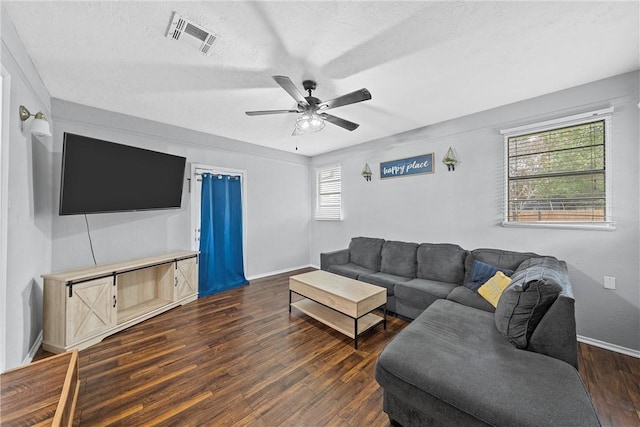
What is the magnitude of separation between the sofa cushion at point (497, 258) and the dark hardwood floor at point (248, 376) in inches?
38.5

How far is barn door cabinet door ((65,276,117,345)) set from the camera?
7.86 ft

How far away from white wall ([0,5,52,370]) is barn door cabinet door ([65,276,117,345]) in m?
0.29

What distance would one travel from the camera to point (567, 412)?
112 centimetres

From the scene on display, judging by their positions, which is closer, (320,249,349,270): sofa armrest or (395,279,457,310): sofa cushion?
(395,279,457,310): sofa cushion

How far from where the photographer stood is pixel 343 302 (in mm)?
2580

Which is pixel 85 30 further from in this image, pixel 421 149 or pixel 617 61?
pixel 617 61

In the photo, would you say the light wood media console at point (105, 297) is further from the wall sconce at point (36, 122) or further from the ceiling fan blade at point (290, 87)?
the ceiling fan blade at point (290, 87)

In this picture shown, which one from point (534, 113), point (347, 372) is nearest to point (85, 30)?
point (347, 372)

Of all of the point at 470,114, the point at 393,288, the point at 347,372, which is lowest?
the point at 347,372

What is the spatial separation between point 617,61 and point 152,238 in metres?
5.57

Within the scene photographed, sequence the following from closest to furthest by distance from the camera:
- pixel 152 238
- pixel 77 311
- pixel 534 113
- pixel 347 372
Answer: pixel 347 372
pixel 77 311
pixel 534 113
pixel 152 238

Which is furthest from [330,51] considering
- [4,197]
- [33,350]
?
[33,350]

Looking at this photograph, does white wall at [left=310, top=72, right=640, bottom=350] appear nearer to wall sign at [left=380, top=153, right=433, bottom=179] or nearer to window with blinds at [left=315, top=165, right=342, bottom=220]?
wall sign at [left=380, top=153, right=433, bottom=179]

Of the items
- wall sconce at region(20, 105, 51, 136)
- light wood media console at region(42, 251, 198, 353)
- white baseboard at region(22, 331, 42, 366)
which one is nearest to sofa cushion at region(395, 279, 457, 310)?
light wood media console at region(42, 251, 198, 353)
